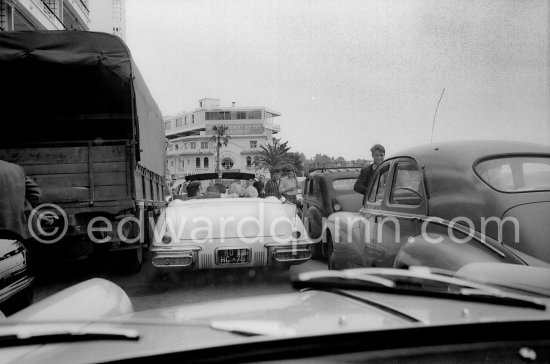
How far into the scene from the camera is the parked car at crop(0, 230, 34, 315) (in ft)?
11.4

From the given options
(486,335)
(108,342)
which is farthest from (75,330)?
(486,335)

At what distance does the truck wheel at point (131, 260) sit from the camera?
729cm

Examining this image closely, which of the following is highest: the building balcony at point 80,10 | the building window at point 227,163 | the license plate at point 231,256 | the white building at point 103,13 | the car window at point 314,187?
the white building at point 103,13

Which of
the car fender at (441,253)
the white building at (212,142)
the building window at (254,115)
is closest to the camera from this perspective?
the car fender at (441,253)

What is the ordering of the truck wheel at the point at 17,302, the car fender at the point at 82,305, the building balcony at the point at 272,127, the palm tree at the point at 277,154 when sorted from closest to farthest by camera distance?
the car fender at the point at 82,305 → the truck wheel at the point at 17,302 → the palm tree at the point at 277,154 → the building balcony at the point at 272,127

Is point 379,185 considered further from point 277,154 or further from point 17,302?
point 277,154

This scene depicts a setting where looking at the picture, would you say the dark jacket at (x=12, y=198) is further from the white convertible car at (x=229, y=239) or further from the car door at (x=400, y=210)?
the car door at (x=400, y=210)

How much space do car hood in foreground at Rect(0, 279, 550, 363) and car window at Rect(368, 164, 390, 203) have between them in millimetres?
3360

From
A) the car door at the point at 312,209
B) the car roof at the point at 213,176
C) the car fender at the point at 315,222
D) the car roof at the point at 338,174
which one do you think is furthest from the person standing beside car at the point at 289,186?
the car roof at the point at 338,174

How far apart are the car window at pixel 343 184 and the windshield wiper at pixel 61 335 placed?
8076 mm

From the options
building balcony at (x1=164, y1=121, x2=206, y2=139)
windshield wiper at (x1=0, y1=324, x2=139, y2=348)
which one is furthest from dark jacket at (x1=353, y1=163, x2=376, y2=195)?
building balcony at (x1=164, y1=121, x2=206, y2=139)

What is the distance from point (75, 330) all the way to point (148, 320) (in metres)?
0.26

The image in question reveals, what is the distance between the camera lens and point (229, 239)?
6.32 m

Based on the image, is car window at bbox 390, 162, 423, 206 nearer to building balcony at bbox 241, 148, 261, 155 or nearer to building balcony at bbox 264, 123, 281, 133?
building balcony at bbox 264, 123, 281, 133
